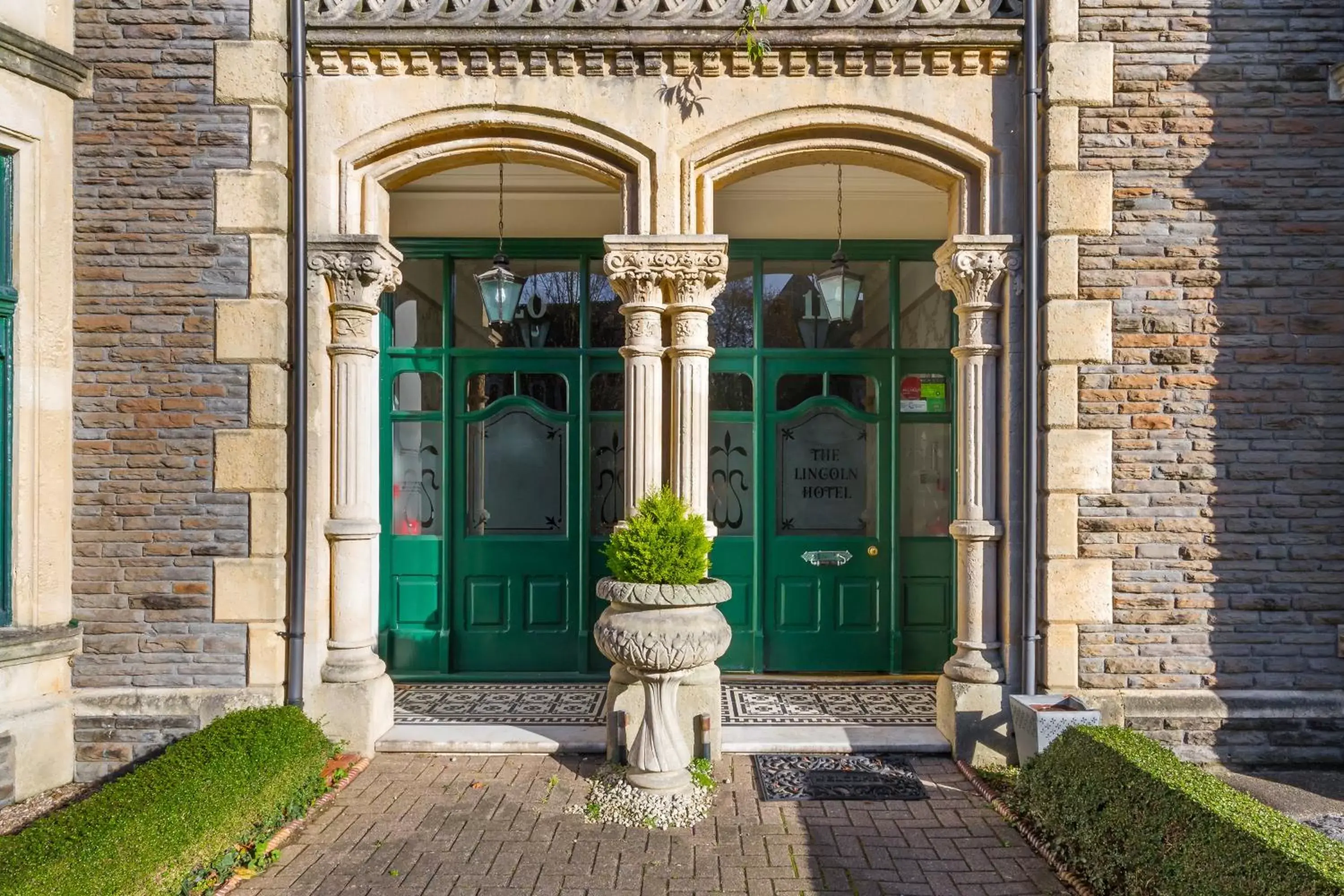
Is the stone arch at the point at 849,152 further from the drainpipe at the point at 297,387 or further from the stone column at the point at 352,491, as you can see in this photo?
the drainpipe at the point at 297,387

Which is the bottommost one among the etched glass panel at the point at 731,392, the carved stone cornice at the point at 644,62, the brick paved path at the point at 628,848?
the brick paved path at the point at 628,848

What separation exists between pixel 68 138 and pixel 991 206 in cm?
573

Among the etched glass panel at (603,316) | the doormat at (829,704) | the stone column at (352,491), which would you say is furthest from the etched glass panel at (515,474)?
the doormat at (829,704)

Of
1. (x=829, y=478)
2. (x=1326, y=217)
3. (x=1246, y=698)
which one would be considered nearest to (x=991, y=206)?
(x=1326, y=217)

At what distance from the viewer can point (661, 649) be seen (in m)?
4.10

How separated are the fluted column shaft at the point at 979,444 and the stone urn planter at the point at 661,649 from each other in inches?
65.9

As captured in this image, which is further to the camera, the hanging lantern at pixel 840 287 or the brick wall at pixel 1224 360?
the hanging lantern at pixel 840 287

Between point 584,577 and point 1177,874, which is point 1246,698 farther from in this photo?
point 584,577

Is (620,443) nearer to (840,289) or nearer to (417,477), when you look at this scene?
(417,477)

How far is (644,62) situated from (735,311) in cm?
218

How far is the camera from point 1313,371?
4.63 m

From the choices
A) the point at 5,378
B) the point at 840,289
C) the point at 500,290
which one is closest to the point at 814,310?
the point at 840,289

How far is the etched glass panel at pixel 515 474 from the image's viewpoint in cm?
630

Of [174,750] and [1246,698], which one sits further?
[1246,698]
